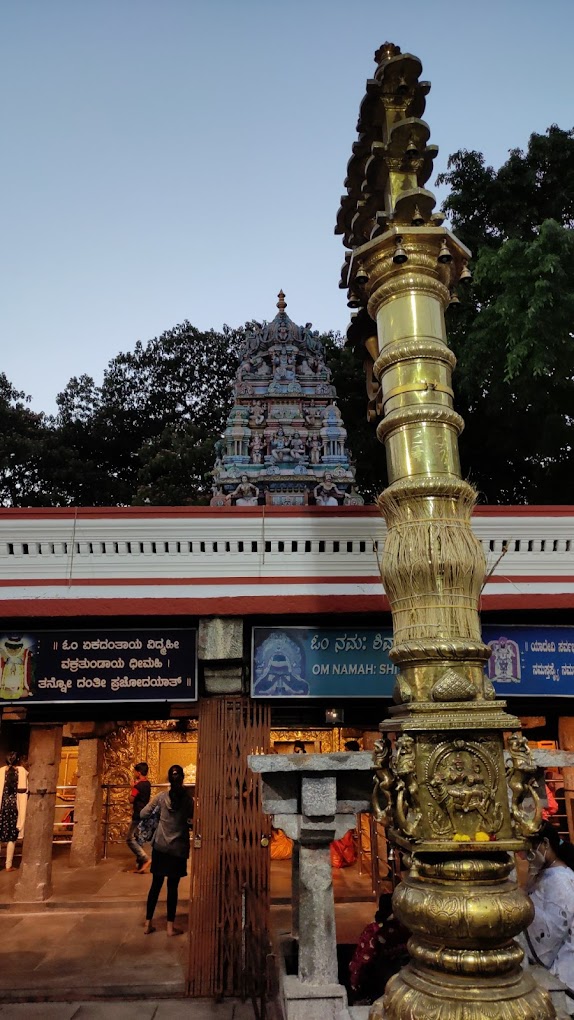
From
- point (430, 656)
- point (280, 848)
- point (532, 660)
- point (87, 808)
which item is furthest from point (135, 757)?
point (430, 656)

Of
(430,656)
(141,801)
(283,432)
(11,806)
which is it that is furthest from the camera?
(283,432)

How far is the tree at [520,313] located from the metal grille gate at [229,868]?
314 inches

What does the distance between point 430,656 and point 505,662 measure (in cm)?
443

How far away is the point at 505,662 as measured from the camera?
656cm

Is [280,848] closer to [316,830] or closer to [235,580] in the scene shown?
[235,580]

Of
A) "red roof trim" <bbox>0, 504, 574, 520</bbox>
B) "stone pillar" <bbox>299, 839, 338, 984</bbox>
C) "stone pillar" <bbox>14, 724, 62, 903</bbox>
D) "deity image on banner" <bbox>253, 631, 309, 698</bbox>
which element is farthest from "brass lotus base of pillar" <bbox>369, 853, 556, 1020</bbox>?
"stone pillar" <bbox>14, 724, 62, 903</bbox>

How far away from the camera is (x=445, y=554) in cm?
265

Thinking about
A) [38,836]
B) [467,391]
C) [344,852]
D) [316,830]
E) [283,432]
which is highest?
[467,391]

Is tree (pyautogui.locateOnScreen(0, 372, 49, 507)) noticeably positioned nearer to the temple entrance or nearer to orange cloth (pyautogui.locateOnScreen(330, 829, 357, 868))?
the temple entrance

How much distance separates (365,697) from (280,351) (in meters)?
10.3

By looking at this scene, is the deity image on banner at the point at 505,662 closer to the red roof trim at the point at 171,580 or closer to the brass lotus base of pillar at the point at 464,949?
the red roof trim at the point at 171,580

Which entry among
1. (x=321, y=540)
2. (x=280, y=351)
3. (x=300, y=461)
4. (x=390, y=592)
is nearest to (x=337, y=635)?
(x=321, y=540)

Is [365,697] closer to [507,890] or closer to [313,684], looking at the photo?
[313,684]

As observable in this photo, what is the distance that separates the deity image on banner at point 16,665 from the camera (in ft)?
20.7
